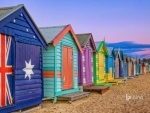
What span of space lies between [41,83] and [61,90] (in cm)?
226

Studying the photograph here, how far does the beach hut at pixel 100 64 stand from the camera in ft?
65.6

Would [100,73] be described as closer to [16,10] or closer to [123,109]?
[123,109]

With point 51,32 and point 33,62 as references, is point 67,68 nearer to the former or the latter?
point 51,32

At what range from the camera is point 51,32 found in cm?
1295

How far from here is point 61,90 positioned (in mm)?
12805

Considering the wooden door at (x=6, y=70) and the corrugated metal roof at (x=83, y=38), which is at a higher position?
the corrugated metal roof at (x=83, y=38)

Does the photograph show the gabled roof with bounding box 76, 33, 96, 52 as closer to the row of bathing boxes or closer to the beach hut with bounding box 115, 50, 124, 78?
the row of bathing boxes

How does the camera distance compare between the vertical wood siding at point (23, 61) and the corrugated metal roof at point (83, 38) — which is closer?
the vertical wood siding at point (23, 61)

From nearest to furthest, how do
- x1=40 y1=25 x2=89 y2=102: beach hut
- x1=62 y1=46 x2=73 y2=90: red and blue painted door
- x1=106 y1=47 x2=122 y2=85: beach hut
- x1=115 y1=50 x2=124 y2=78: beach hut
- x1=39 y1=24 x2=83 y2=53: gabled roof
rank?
x1=39 y1=24 x2=83 y2=53: gabled roof → x1=40 y1=25 x2=89 y2=102: beach hut → x1=62 y1=46 x2=73 y2=90: red and blue painted door → x1=106 y1=47 x2=122 y2=85: beach hut → x1=115 y1=50 x2=124 y2=78: beach hut

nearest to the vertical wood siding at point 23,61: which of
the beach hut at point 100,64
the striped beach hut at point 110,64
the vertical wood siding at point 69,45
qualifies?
the vertical wood siding at point 69,45

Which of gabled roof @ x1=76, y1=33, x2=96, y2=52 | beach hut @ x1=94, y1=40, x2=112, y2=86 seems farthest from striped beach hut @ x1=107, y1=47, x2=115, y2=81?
gabled roof @ x1=76, y1=33, x2=96, y2=52

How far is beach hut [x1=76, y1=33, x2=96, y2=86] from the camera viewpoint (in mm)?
16484

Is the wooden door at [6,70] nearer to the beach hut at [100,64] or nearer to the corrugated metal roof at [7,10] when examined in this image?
the corrugated metal roof at [7,10]

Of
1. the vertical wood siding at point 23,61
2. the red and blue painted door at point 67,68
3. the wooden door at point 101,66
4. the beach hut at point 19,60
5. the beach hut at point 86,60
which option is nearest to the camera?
the beach hut at point 19,60
